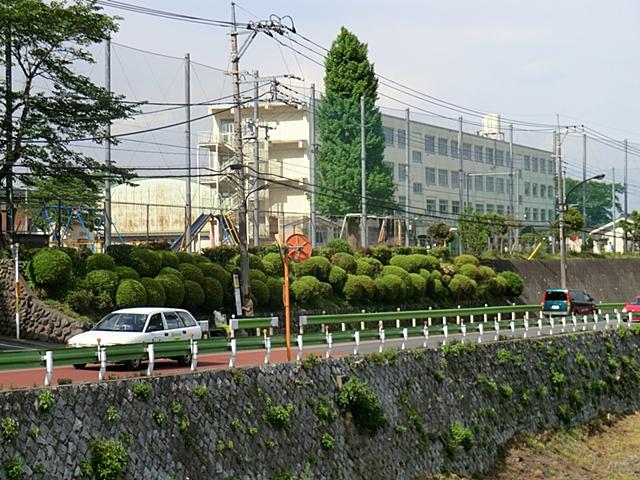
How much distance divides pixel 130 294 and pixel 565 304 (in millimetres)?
25662

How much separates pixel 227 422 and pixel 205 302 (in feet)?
71.2

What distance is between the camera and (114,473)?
1688cm

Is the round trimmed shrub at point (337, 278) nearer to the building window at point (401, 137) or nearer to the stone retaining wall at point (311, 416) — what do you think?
the stone retaining wall at point (311, 416)

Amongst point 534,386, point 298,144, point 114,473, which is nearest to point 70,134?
point 534,386

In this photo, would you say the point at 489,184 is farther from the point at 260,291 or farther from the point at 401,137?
the point at 260,291

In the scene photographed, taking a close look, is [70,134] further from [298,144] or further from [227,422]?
[298,144]

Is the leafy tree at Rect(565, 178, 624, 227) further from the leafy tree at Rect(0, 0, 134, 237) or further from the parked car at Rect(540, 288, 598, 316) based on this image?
the leafy tree at Rect(0, 0, 134, 237)

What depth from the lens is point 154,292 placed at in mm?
38438

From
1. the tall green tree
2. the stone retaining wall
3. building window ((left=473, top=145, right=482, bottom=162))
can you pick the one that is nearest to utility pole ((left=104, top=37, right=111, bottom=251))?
the stone retaining wall

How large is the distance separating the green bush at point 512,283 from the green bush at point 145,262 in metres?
29.3

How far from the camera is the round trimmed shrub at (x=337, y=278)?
50156 millimetres

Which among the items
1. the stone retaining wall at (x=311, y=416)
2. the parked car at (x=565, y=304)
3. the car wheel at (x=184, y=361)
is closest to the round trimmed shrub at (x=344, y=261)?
the parked car at (x=565, y=304)

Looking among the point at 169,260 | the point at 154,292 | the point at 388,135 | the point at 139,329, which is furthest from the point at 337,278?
the point at 388,135

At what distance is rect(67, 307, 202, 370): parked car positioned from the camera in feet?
80.7
